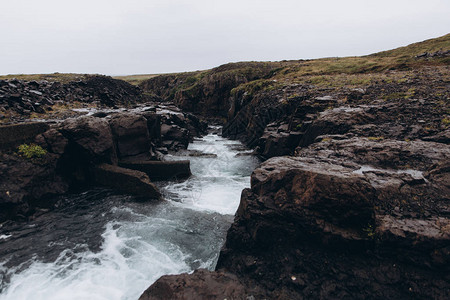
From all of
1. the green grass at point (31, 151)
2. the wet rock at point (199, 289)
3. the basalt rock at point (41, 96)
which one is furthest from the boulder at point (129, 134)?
the wet rock at point (199, 289)

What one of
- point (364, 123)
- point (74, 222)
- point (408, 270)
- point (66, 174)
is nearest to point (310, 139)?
point (364, 123)

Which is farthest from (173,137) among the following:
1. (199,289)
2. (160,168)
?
(199,289)

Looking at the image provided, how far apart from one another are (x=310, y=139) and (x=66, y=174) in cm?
1501

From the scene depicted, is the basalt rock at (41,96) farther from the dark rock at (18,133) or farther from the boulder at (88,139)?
the boulder at (88,139)

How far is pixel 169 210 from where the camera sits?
436 inches

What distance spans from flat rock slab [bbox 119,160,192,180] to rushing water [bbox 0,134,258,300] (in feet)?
7.85

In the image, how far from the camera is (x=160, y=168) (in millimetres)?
15297

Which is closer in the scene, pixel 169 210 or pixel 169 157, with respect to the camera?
pixel 169 210

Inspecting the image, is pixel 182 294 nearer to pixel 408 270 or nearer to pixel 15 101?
pixel 408 270

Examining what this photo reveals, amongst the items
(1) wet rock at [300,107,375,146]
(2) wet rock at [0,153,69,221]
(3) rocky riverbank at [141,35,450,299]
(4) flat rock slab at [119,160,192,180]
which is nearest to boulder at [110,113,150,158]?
(4) flat rock slab at [119,160,192,180]

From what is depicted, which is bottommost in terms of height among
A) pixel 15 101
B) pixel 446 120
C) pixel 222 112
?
pixel 222 112

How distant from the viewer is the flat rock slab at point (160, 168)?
15016mm

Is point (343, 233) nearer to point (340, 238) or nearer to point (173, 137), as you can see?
point (340, 238)

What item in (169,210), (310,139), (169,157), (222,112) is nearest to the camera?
(169,210)
